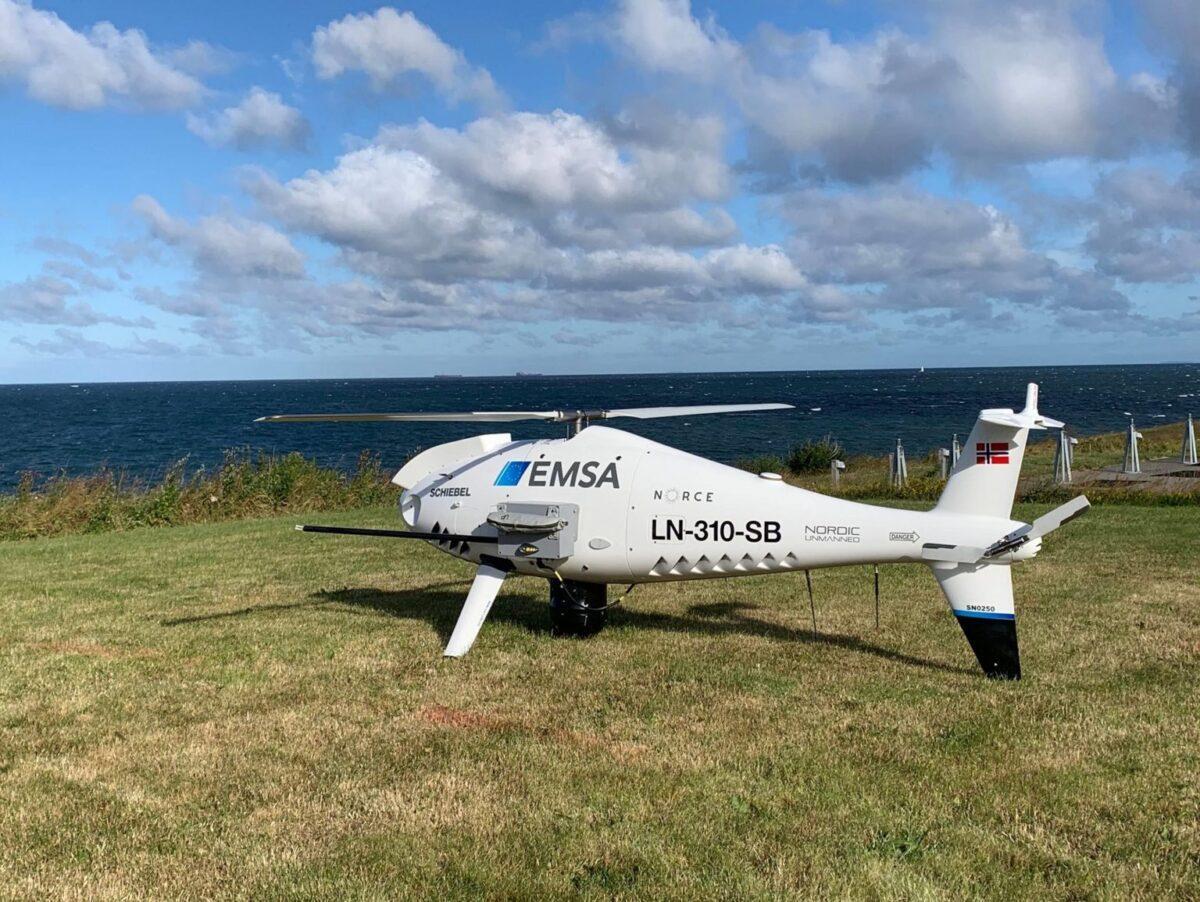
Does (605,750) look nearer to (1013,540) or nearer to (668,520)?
(668,520)

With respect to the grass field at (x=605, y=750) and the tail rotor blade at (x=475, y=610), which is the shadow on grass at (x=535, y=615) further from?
the tail rotor blade at (x=475, y=610)

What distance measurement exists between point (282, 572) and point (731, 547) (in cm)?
828

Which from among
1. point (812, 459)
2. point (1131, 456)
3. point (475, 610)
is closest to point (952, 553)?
point (475, 610)

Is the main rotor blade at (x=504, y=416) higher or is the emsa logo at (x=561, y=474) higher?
the main rotor blade at (x=504, y=416)

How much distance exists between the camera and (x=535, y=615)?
36.6 ft

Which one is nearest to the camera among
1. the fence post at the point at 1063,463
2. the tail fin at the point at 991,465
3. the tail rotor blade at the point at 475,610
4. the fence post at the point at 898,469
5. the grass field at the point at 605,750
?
the grass field at the point at 605,750

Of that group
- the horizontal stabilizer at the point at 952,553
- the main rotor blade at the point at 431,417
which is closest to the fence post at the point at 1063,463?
the horizontal stabilizer at the point at 952,553

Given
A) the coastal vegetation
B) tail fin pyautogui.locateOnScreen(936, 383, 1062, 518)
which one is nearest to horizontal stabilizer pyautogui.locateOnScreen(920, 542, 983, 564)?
tail fin pyautogui.locateOnScreen(936, 383, 1062, 518)

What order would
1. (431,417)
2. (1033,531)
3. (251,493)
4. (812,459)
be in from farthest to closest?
(812,459)
(251,493)
(431,417)
(1033,531)

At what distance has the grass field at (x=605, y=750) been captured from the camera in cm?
483

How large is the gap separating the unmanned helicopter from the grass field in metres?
0.77

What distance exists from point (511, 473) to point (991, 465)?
15.5 feet

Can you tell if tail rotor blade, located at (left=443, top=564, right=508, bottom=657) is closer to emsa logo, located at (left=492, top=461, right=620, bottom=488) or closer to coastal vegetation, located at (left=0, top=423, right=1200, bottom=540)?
emsa logo, located at (left=492, top=461, right=620, bottom=488)

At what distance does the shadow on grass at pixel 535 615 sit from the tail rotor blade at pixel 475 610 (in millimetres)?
693
